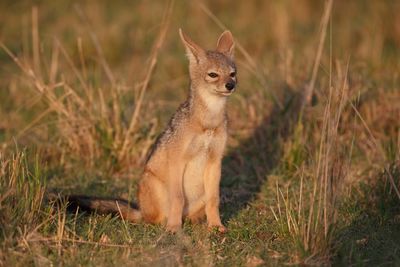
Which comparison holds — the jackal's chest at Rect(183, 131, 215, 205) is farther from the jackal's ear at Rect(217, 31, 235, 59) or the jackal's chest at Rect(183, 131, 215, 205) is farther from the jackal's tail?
the jackal's ear at Rect(217, 31, 235, 59)

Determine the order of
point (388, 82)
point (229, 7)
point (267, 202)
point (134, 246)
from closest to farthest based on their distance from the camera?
1. point (134, 246)
2. point (267, 202)
3. point (388, 82)
4. point (229, 7)

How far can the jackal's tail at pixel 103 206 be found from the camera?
21.1 feet

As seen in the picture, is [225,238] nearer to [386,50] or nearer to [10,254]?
[10,254]

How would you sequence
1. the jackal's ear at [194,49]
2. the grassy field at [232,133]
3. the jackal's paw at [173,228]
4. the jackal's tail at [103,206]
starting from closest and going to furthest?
the grassy field at [232,133] → the jackal's paw at [173,228] → the jackal's tail at [103,206] → the jackal's ear at [194,49]

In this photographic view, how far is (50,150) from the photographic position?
27.0 ft

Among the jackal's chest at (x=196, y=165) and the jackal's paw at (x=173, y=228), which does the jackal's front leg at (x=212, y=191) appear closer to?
the jackal's chest at (x=196, y=165)

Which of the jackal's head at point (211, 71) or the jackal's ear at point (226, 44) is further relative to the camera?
the jackal's ear at point (226, 44)

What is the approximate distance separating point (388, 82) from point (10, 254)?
596 centimetres

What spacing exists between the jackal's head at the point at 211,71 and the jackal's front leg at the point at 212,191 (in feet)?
2.16

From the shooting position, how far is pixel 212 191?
21.3ft

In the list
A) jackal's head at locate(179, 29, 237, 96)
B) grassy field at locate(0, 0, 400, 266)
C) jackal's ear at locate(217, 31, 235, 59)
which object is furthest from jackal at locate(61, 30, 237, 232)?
grassy field at locate(0, 0, 400, 266)

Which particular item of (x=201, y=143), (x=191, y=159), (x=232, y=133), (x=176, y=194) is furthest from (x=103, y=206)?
(x=232, y=133)

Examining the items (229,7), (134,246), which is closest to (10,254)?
(134,246)

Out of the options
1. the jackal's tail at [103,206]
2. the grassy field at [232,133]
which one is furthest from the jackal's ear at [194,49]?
Result: the jackal's tail at [103,206]
